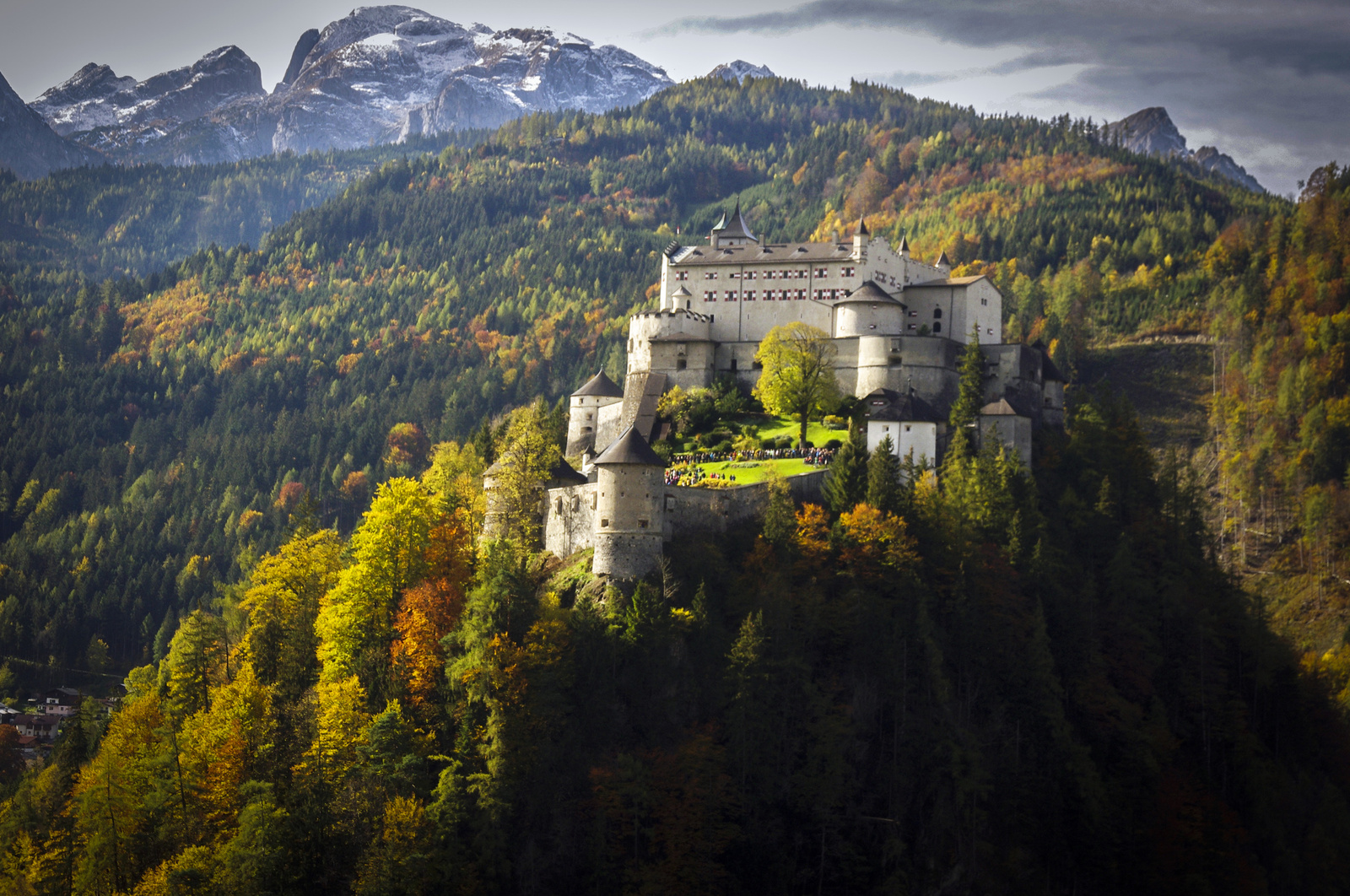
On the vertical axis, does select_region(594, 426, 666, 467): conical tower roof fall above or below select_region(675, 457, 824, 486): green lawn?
above

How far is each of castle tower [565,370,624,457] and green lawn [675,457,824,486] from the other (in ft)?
38.2

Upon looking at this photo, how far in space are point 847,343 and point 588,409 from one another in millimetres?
16693

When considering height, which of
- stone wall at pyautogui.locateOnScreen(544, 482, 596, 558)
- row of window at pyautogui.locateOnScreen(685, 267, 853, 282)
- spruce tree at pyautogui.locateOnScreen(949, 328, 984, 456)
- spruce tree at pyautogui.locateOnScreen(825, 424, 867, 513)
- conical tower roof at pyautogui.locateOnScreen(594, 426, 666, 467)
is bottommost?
stone wall at pyautogui.locateOnScreen(544, 482, 596, 558)

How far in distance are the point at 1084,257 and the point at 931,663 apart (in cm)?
10155

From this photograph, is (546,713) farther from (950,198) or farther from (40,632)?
(950,198)

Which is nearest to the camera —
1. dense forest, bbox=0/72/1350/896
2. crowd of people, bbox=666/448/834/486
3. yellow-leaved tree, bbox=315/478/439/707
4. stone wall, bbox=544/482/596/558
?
dense forest, bbox=0/72/1350/896

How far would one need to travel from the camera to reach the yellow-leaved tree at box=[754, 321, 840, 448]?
81.9 metres

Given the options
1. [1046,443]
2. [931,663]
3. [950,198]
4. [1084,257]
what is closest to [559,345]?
[950,198]

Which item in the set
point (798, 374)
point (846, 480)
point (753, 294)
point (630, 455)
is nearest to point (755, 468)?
point (846, 480)

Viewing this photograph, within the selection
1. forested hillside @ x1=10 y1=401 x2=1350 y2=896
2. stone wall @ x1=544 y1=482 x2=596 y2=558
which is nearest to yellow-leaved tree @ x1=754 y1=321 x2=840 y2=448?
forested hillside @ x1=10 y1=401 x2=1350 y2=896

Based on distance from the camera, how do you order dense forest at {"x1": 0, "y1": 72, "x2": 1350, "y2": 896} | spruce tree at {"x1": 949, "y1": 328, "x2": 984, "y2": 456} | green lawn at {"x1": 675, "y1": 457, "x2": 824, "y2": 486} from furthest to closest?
spruce tree at {"x1": 949, "y1": 328, "x2": 984, "y2": 456} < green lawn at {"x1": 675, "y1": 457, "x2": 824, "y2": 486} < dense forest at {"x1": 0, "y1": 72, "x2": 1350, "y2": 896}

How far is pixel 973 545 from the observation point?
241ft

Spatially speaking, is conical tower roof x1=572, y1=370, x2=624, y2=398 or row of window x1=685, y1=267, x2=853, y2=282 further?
row of window x1=685, y1=267, x2=853, y2=282

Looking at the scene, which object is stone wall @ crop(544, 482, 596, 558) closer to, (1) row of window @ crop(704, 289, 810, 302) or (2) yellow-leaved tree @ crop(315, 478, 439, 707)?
(2) yellow-leaved tree @ crop(315, 478, 439, 707)
